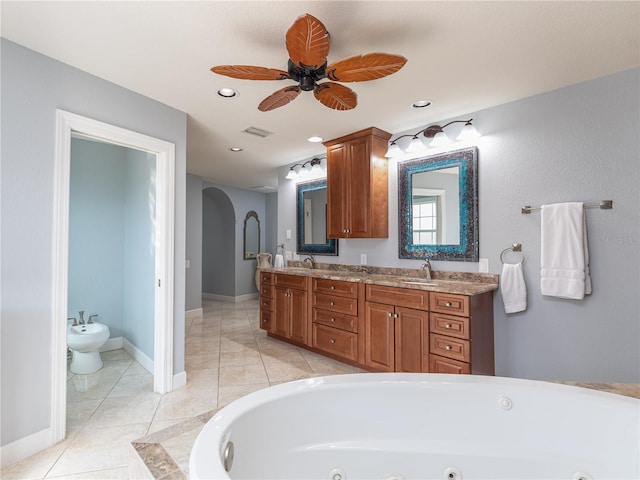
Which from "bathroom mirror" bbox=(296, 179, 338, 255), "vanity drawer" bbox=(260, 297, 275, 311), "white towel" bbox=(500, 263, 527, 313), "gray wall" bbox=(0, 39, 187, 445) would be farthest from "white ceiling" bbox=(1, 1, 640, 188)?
"vanity drawer" bbox=(260, 297, 275, 311)

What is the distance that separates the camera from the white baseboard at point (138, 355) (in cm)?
310

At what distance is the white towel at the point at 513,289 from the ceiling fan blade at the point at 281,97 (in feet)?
6.90

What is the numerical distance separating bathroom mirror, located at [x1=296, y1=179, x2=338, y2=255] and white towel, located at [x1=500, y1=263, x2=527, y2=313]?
193cm

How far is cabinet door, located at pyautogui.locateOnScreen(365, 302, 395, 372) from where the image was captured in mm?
2748

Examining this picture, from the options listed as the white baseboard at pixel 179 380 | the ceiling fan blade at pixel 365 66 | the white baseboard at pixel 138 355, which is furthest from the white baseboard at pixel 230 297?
the ceiling fan blade at pixel 365 66

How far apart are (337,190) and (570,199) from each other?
2048 mm

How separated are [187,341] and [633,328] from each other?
429cm

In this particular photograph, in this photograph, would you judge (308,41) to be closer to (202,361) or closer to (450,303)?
(450,303)

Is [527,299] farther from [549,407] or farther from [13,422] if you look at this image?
[13,422]

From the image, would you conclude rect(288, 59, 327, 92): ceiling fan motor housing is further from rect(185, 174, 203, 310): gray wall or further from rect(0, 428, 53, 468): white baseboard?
rect(185, 174, 203, 310): gray wall

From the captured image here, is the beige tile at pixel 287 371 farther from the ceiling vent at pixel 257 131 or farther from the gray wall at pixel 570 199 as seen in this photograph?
the ceiling vent at pixel 257 131

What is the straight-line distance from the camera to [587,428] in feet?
4.55

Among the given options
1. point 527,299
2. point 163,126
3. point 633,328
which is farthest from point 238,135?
point 633,328

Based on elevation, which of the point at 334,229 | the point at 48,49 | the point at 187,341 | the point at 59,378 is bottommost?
the point at 187,341
